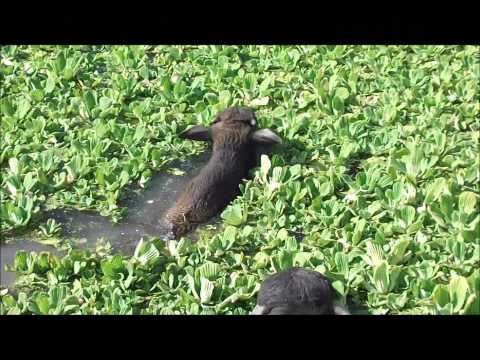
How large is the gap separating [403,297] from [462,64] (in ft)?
11.6

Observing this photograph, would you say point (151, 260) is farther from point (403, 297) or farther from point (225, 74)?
point (225, 74)

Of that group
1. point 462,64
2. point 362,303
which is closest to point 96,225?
point 362,303

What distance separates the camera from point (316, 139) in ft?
20.3

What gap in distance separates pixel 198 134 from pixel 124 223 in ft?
3.74

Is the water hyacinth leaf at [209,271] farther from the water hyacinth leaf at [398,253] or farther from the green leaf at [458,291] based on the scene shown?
the green leaf at [458,291]

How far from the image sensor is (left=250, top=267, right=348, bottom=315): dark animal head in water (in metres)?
4.20

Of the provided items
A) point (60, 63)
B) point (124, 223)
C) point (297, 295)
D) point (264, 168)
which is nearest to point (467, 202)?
point (264, 168)

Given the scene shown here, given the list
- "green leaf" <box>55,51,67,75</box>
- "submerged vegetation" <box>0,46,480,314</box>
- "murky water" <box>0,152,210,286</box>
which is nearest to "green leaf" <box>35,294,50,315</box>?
"submerged vegetation" <box>0,46,480,314</box>

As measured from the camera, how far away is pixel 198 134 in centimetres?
615

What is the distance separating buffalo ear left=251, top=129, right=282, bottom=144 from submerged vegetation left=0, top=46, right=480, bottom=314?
15 cm

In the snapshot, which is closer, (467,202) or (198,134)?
(467,202)

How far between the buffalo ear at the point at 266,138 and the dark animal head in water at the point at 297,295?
1.79 meters

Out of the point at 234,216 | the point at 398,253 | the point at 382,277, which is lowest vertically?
the point at 382,277

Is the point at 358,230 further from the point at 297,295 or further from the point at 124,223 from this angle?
the point at 124,223
